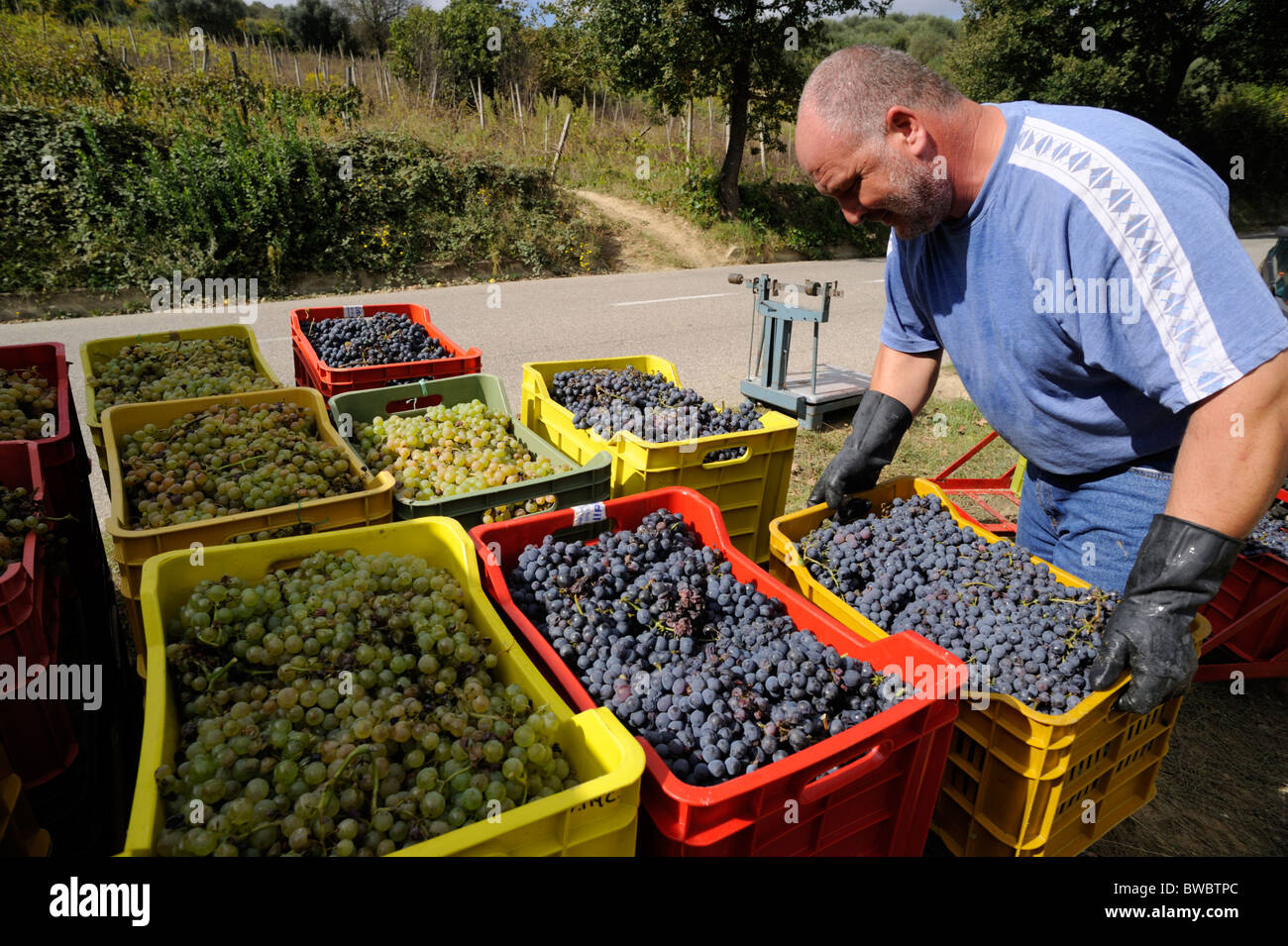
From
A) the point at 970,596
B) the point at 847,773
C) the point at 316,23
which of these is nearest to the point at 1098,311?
the point at 970,596

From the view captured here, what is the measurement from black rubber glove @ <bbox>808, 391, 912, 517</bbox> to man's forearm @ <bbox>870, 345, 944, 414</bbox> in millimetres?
34

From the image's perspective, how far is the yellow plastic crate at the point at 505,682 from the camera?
1.23m

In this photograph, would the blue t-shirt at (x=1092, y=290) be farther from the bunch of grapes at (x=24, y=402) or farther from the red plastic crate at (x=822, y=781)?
the bunch of grapes at (x=24, y=402)

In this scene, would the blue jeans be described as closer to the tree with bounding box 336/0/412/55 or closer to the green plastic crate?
the green plastic crate

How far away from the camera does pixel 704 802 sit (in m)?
1.34

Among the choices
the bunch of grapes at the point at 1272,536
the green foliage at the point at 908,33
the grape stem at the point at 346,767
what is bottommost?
the bunch of grapes at the point at 1272,536

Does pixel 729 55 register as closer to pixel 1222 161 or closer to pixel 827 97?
pixel 827 97

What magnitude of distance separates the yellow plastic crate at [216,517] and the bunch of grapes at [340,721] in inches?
13.0

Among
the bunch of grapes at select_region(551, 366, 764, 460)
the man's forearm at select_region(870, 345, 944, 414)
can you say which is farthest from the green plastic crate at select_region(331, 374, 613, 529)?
the man's forearm at select_region(870, 345, 944, 414)

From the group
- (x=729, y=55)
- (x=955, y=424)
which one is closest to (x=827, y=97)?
(x=955, y=424)

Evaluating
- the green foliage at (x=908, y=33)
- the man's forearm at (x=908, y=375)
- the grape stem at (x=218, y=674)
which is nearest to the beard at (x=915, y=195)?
the man's forearm at (x=908, y=375)

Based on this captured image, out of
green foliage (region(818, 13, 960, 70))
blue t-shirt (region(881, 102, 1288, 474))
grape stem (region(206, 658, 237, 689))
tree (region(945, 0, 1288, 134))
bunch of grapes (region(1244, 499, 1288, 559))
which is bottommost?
bunch of grapes (region(1244, 499, 1288, 559))

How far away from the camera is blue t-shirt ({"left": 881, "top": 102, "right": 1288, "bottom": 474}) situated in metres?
1.70
